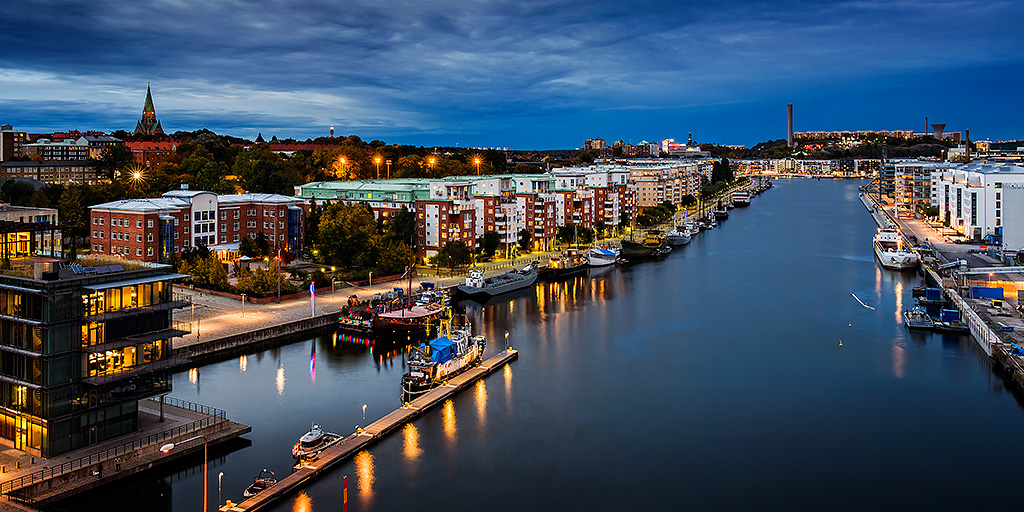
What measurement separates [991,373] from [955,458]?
4.59 m

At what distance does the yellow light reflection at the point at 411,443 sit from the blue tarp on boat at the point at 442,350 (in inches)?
83.4

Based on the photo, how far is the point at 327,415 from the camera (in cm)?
1235

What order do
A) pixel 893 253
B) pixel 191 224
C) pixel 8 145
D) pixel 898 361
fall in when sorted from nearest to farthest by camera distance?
pixel 898 361, pixel 191 224, pixel 893 253, pixel 8 145

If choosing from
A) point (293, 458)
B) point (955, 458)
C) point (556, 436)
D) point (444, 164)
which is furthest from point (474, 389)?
point (444, 164)

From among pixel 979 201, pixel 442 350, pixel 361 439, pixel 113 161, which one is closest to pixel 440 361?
pixel 442 350

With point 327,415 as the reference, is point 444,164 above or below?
above

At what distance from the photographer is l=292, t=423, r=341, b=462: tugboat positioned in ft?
34.2

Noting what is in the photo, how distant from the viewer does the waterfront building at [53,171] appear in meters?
38.4

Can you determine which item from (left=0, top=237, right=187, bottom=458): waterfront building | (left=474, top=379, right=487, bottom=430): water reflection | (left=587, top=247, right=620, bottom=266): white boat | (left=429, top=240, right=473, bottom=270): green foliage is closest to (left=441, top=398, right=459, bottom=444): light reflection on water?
(left=474, top=379, right=487, bottom=430): water reflection

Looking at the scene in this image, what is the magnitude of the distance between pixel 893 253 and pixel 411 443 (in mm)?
22088

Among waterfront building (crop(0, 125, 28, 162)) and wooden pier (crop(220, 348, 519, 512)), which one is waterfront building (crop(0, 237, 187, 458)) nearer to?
wooden pier (crop(220, 348, 519, 512))

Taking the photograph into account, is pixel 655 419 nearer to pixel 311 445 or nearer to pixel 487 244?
pixel 311 445

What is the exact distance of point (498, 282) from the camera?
23.3 metres

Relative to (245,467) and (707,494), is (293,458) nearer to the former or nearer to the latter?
(245,467)
